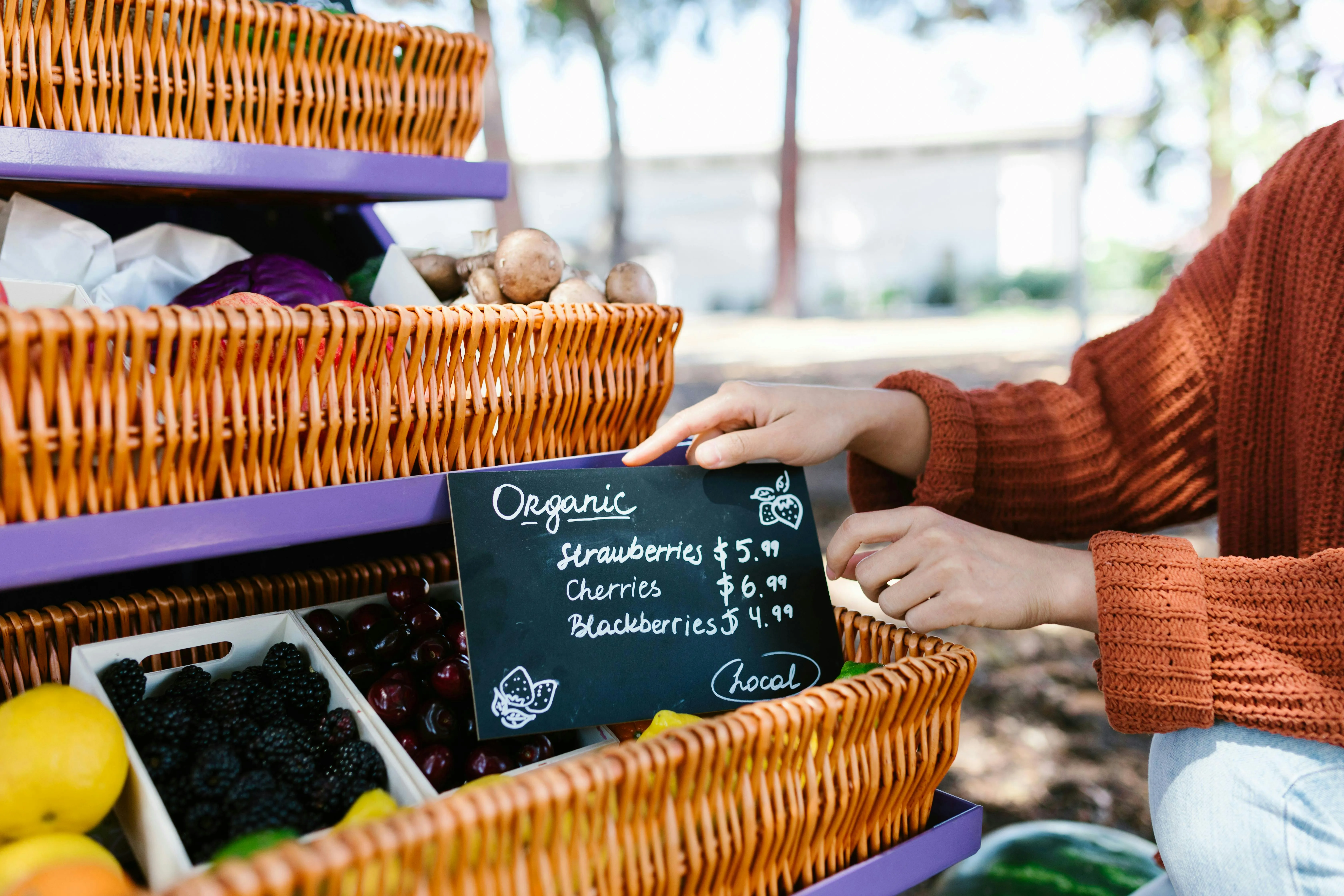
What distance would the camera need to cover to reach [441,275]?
1154mm

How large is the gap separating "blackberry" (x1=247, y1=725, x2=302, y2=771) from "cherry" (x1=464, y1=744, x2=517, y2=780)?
0.16 m

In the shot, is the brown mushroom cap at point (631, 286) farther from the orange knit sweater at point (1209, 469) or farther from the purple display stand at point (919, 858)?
the purple display stand at point (919, 858)

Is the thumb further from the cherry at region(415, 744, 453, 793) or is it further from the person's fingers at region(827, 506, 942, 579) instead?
the cherry at region(415, 744, 453, 793)

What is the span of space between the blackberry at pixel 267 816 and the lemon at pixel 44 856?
0.08m

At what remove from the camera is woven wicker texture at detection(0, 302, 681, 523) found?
661 mm

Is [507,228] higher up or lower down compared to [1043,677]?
higher up

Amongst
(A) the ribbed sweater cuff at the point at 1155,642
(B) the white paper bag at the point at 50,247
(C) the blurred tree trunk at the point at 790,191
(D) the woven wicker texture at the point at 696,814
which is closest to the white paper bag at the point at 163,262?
(B) the white paper bag at the point at 50,247

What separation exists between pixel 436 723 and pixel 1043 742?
2.17 meters

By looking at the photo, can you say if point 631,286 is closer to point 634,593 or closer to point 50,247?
point 634,593

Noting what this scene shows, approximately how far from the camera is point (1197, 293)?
1.25 m

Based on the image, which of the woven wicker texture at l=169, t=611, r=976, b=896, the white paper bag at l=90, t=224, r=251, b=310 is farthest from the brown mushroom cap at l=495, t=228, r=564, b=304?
the woven wicker texture at l=169, t=611, r=976, b=896

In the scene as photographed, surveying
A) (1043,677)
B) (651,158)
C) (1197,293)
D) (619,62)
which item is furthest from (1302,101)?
(1197,293)

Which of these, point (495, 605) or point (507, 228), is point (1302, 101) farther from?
point (495, 605)

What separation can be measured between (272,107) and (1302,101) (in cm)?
1223
